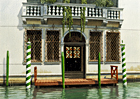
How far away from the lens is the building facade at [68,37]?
13.3 metres

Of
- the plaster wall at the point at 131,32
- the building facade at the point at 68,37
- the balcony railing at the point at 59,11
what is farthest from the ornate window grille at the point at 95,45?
the plaster wall at the point at 131,32

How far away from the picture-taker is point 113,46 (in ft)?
46.6

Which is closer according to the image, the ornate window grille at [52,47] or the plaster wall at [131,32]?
the ornate window grille at [52,47]

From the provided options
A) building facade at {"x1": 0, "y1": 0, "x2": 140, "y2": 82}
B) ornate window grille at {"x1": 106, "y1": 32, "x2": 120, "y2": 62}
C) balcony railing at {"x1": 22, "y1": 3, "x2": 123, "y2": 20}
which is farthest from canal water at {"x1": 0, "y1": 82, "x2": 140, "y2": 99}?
balcony railing at {"x1": 22, "y1": 3, "x2": 123, "y2": 20}

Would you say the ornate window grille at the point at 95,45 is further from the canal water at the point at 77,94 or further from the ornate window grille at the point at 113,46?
the canal water at the point at 77,94

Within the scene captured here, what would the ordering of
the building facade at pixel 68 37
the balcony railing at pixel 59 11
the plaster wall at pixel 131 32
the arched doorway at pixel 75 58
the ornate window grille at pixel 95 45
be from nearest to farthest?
the balcony railing at pixel 59 11
the building facade at pixel 68 37
the ornate window grille at pixel 95 45
the arched doorway at pixel 75 58
the plaster wall at pixel 131 32

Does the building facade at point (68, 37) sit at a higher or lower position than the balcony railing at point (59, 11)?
lower

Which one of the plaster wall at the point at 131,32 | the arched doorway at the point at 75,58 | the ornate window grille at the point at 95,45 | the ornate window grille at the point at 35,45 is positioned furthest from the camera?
the plaster wall at the point at 131,32

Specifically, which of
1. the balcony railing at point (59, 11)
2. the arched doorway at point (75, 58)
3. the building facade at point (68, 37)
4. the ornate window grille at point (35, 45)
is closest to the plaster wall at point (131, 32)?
the building facade at point (68, 37)

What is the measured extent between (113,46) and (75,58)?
7.96 feet

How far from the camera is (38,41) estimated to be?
13.5 metres

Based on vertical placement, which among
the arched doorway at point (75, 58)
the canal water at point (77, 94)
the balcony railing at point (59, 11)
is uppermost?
the balcony railing at point (59, 11)

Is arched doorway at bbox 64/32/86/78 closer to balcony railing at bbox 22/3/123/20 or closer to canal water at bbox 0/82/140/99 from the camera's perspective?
balcony railing at bbox 22/3/123/20

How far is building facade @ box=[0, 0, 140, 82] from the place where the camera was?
43.7 feet
